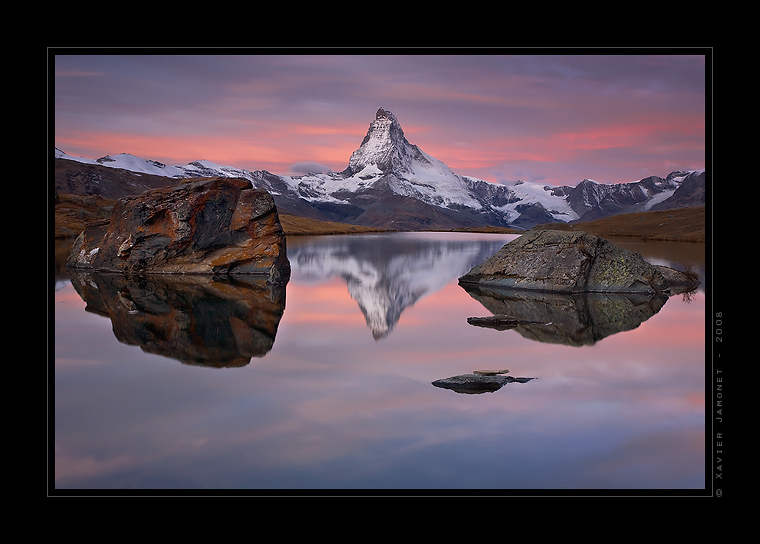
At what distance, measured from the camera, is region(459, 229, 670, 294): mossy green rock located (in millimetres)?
23250

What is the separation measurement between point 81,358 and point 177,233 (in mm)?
18820

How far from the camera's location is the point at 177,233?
30.2 m

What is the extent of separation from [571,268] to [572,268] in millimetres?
42

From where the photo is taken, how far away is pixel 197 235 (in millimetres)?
30344

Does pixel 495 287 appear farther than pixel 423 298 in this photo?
Yes

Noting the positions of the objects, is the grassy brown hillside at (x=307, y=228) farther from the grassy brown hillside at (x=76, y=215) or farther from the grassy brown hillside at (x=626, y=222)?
the grassy brown hillside at (x=626, y=222)

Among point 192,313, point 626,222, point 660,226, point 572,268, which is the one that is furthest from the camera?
point 626,222

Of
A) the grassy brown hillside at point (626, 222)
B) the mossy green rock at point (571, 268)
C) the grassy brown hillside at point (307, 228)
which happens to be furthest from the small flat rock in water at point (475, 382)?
the grassy brown hillside at point (307, 228)

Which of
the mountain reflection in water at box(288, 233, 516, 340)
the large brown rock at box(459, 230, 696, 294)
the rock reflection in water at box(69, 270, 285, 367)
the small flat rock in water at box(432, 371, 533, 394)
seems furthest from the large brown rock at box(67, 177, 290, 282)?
the small flat rock in water at box(432, 371, 533, 394)

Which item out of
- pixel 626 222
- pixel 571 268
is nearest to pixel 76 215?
pixel 571 268

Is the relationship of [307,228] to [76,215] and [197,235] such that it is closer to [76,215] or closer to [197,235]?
[76,215]

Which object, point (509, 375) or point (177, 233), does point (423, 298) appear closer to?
point (509, 375)
